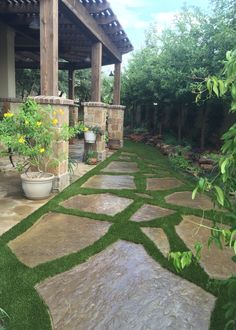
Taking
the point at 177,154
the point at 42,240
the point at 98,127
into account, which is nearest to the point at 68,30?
the point at 98,127

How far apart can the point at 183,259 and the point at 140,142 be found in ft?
37.8

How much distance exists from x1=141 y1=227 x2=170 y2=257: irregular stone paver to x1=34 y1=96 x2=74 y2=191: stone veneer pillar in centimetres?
183

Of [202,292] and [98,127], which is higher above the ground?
[98,127]

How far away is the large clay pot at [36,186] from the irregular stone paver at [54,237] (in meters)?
0.62

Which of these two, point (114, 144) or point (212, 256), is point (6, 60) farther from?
point (212, 256)

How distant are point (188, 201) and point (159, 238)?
1475 mm

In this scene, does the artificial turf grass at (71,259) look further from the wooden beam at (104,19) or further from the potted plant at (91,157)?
the wooden beam at (104,19)

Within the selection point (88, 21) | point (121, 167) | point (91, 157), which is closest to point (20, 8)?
point (88, 21)

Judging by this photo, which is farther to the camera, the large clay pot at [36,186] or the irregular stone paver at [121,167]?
the irregular stone paver at [121,167]

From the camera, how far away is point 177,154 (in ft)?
28.4

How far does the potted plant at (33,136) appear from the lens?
3.96 m

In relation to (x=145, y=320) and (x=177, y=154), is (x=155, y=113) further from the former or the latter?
(x=145, y=320)

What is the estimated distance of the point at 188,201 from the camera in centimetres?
434

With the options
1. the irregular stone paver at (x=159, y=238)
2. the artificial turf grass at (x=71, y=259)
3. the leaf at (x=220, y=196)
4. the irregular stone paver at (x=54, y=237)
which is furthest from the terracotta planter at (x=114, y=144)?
the leaf at (x=220, y=196)
